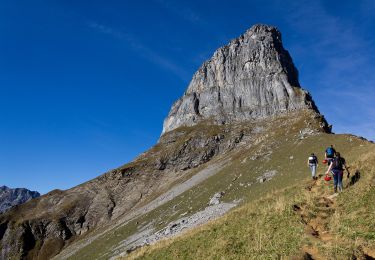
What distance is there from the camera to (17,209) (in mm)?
159000

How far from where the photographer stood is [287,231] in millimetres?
20172

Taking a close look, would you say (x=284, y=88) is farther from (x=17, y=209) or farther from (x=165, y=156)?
(x=17, y=209)

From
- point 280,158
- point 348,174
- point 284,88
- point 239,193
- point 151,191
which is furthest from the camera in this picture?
point 284,88

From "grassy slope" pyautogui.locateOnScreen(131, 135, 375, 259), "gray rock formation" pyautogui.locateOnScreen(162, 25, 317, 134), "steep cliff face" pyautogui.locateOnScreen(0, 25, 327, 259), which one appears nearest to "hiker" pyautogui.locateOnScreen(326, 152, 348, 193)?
"grassy slope" pyautogui.locateOnScreen(131, 135, 375, 259)

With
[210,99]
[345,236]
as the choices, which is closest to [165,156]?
[210,99]

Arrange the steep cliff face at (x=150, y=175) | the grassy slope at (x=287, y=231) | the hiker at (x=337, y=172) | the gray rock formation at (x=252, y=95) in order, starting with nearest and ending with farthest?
1. the grassy slope at (x=287, y=231)
2. the hiker at (x=337, y=172)
3. the steep cliff face at (x=150, y=175)
4. the gray rock formation at (x=252, y=95)

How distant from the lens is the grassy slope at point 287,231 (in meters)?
17.8

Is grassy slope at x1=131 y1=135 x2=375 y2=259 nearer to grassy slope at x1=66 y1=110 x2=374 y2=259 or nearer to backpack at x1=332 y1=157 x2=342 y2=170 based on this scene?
backpack at x1=332 y1=157 x2=342 y2=170

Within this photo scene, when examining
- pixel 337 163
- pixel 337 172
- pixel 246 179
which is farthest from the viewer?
pixel 246 179

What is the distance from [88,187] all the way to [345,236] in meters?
143

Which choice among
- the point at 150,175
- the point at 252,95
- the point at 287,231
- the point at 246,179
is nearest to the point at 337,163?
the point at 287,231

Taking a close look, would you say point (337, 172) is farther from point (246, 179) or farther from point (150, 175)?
point (150, 175)

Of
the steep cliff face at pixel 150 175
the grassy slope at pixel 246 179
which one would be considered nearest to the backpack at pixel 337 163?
the grassy slope at pixel 246 179

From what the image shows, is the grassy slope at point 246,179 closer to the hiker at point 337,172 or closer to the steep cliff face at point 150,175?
the steep cliff face at point 150,175
